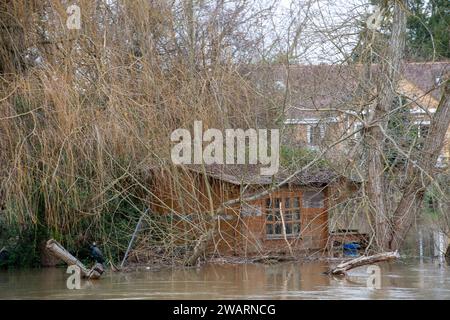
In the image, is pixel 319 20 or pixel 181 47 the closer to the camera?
pixel 181 47

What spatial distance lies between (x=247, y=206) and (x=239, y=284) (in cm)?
475

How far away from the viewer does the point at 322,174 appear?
22.2 m

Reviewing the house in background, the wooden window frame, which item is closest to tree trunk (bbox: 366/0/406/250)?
the house in background

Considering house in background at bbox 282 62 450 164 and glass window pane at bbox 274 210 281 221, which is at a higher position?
house in background at bbox 282 62 450 164

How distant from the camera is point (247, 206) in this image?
20688 mm

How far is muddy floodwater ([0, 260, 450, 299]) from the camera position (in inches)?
565

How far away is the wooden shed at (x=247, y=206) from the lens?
18.8m

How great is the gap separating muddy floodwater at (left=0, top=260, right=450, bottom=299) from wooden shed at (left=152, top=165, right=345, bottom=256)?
1.03 metres

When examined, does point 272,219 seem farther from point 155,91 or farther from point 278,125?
point 155,91

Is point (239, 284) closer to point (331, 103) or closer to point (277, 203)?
point (277, 203)

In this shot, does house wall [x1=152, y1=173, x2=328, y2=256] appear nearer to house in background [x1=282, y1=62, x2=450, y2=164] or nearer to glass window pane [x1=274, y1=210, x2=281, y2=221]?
glass window pane [x1=274, y1=210, x2=281, y2=221]

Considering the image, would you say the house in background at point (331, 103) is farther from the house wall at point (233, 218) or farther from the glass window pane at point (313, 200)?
the house wall at point (233, 218)
